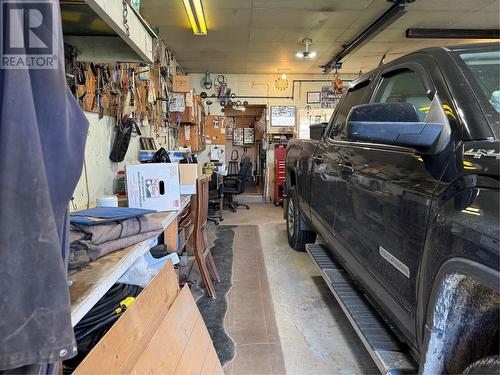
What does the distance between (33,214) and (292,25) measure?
4709mm

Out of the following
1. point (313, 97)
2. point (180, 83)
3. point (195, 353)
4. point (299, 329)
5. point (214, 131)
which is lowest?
point (299, 329)

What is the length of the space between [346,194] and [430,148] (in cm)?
80

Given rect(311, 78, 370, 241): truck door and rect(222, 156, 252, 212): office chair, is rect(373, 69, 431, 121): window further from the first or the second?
rect(222, 156, 252, 212): office chair

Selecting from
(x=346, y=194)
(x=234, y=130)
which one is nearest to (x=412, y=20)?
(x=346, y=194)

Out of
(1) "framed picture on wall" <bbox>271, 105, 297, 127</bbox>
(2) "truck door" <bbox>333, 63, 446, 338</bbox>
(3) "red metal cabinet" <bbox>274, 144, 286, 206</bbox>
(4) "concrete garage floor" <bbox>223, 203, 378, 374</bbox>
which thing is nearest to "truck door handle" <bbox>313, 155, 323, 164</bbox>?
(2) "truck door" <bbox>333, 63, 446, 338</bbox>

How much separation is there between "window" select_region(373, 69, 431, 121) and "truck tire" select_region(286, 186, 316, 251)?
1.69 m

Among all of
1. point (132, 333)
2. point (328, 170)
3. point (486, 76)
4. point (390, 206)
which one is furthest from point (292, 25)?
point (132, 333)

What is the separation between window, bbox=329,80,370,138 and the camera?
2.22 metres

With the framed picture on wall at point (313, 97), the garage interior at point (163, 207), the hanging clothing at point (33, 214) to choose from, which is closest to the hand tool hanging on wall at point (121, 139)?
the garage interior at point (163, 207)

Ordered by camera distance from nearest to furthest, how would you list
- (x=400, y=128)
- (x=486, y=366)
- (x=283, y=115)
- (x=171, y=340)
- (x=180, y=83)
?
(x=486, y=366) < (x=400, y=128) < (x=171, y=340) < (x=180, y=83) < (x=283, y=115)

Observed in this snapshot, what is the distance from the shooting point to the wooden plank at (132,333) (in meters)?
0.95

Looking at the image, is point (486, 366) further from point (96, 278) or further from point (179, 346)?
point (96, 278)

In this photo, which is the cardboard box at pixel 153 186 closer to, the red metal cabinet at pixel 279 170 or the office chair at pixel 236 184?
the office chair at pixel 236 184

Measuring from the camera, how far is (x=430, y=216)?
108 centimetres
